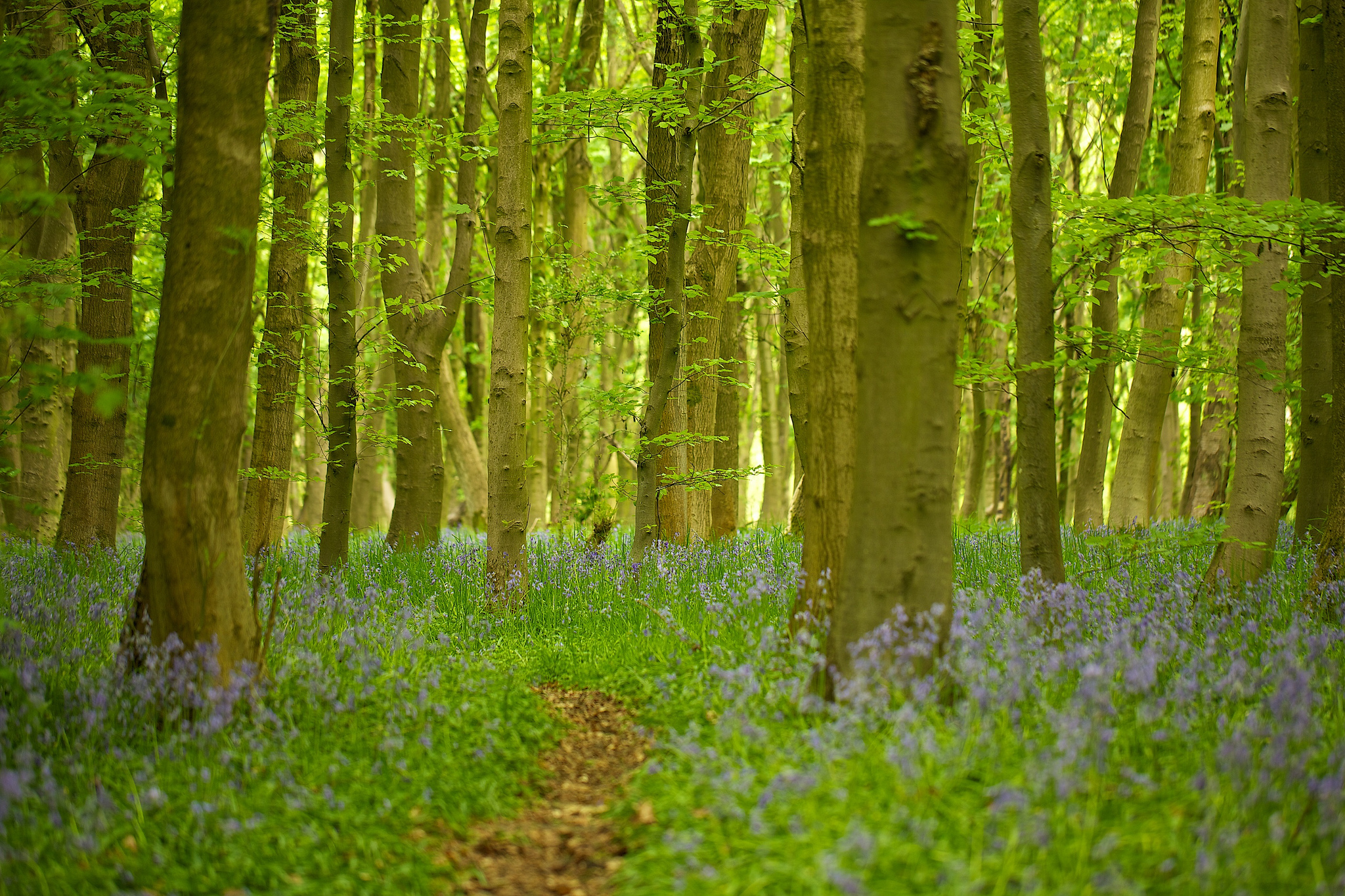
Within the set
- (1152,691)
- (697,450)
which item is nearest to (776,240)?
(697,450)

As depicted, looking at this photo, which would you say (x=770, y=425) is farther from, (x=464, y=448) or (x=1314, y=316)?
(x=1314, y=316)

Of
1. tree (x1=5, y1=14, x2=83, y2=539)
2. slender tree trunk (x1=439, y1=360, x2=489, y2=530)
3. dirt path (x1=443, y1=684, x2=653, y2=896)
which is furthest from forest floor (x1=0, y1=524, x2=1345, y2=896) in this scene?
slender tree trunk (x1=439, y1=360, x2=489, y2=530)

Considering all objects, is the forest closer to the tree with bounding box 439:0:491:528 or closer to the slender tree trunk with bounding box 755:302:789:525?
the tree with bounding box 439:0:491:528

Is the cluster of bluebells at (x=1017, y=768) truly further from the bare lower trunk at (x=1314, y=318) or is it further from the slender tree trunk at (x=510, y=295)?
the bare lower trunk at (x=1314, y=318)

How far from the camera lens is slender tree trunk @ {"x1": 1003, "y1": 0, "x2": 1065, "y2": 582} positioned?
16.9 ft

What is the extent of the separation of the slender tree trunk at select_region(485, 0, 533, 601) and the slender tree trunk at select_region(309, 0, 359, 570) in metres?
1.42

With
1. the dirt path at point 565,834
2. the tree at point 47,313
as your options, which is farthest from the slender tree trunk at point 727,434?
the tree at point 47,313

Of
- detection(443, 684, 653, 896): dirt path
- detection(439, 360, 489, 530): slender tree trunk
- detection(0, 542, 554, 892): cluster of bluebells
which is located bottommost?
detection(443, 684, 653, 896): dirt path

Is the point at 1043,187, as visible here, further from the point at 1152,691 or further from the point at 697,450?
the point at 697,450

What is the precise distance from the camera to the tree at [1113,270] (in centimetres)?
912

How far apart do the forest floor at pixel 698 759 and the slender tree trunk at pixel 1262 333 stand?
522 millimetres

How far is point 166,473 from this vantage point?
Answer: 3.96 metres

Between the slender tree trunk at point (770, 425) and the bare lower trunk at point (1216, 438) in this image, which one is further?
the slender tree trunk at point (770, 425)

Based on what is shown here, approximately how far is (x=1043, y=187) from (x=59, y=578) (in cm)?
769
